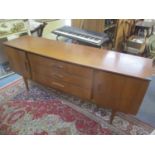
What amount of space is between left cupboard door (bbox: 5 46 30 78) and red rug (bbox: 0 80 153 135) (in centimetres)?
38

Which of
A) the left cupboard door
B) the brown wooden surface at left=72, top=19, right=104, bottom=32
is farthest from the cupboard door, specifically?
the brown wooden surface at left=72, top=19, right=104, bottom=32

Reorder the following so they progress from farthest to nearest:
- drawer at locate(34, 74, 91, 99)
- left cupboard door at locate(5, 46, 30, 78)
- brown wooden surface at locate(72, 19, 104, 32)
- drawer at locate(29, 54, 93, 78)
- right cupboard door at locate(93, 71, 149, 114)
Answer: brown wooden surface at locate(72, 19, 104, 32) < left cupboard door at locate(5, 46, 30, 78) < drawer at locate(34, 74, 91, 99) < drawer at locate(29, 54, 93, 78) < right cupboard door at locate(93, 71, 149, 114)

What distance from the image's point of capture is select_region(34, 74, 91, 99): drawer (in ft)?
5.32

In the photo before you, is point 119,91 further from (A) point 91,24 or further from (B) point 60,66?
(A) point 91,24

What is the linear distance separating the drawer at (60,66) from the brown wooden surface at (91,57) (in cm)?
4

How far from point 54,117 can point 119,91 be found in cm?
85

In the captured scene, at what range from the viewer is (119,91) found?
142 cm

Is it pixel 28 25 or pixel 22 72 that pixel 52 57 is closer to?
pixel 22 72

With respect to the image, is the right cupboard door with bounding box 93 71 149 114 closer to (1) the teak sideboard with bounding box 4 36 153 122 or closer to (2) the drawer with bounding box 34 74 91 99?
(1) the teak sideboard with bounding box 4 36 153 122

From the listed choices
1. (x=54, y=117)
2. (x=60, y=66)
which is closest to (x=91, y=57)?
(x=60, y=66)

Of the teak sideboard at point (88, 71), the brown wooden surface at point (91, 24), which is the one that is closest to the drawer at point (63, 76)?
the teak sideboard at point (88, 71)

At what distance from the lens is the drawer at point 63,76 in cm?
154

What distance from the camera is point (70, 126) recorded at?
174 cm

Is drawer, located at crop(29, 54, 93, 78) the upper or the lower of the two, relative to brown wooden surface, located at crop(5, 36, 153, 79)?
lower
